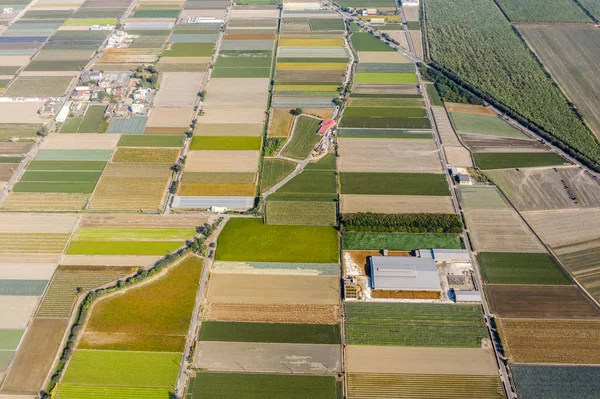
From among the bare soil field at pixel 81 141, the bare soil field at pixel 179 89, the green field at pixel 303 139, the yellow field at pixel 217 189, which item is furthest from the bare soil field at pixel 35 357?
the bare soil field at pixel 179 89

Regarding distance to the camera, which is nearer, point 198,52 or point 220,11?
point 198,52

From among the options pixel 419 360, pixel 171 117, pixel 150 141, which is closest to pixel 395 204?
pixel 419 360

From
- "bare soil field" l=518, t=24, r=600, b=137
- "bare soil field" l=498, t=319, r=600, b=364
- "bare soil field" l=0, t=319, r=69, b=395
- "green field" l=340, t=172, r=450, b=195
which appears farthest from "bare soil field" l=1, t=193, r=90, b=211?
"bare soil field" l=518, t=24, r=600, b=137

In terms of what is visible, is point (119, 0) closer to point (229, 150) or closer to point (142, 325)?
point (229, 150)

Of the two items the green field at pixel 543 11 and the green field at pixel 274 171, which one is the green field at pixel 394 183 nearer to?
the green field at pixel 274 171

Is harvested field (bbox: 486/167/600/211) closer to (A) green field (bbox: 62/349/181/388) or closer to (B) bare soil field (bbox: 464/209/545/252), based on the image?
(B) bare soil field (bbox: 464/209/545/252)

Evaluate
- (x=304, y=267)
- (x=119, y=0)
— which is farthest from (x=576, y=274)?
(x=119, y=0)

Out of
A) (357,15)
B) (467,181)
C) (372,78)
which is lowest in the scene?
(467,181)
